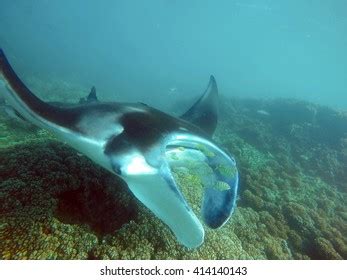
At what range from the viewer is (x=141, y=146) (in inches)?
94.7

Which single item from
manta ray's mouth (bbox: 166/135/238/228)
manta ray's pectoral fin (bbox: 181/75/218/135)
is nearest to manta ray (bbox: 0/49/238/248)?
manta ray's mouth (bbox: 166/135/238/228)

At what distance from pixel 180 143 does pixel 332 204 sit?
312 inches

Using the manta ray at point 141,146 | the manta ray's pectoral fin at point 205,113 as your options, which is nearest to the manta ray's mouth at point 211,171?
the manta ray at point 141,146

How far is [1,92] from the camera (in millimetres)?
2512

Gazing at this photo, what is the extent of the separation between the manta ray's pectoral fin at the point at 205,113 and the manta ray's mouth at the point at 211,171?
1.47m

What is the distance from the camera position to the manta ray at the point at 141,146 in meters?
2.31

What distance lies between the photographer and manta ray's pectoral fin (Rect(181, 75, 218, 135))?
4973 mm

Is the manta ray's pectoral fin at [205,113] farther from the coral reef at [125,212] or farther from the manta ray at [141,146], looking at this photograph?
the manta ray at [141,146]

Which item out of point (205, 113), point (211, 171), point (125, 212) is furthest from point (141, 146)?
point (205, 113)

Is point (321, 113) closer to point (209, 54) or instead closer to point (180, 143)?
point (180, 143)

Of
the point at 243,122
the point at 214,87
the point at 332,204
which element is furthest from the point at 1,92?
the point at 243,122

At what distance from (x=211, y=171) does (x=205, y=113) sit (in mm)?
1877

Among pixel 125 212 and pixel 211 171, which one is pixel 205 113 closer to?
pixel 211 171

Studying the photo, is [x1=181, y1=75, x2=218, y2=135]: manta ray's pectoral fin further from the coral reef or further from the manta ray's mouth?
the manta ray's mouth
